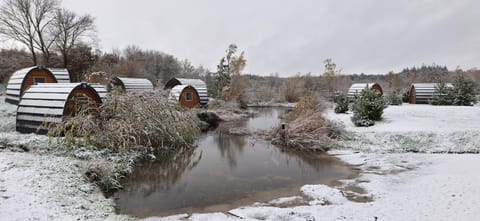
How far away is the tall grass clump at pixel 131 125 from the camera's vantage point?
285 inches

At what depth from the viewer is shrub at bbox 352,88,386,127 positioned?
37.6 feet

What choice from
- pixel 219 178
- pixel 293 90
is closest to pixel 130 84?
pixel 219 178

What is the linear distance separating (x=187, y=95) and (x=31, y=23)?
1365 cm

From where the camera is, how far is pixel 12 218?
3447 millimetres

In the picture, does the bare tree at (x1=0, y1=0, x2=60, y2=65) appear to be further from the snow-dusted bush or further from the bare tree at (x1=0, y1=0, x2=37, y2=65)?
the snow-dusted bush

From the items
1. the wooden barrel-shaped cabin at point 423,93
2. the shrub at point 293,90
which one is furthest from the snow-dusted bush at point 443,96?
the shrub at point 293,90

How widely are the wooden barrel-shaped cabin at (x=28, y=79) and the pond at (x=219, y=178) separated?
9.43 m

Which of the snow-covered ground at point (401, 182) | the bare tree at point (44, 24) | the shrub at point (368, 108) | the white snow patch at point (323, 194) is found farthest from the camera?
the bare tree at point (44, 24)

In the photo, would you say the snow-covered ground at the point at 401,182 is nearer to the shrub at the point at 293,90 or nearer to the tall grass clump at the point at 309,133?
the tall grass clump at the point at 309,133

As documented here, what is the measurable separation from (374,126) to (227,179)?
7349mm

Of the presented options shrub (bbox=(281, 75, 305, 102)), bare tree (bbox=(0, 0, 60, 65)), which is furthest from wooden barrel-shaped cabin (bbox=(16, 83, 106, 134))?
shrub (bbox=(281, 75, 305, 102))

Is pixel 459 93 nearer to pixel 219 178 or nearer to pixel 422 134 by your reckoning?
pixel 422 134

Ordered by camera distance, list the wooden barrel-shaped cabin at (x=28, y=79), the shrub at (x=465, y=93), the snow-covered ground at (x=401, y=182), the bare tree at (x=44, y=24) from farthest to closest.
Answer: the bare tree at (x=44, y=24) → the shrub at (x=465, y=93) → the wooden barrel-shaped cabin at (x=28, y=79) → the snow-covered ground at (x=401, y=182)

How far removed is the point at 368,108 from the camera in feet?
38.1
